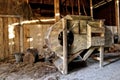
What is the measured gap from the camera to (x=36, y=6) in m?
8.06

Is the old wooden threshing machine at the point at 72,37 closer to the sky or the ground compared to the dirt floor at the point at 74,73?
closer to the sky

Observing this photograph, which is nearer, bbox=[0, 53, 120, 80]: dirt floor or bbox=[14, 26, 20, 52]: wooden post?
bbox=[0, 53, 120, 80]: dirt floor

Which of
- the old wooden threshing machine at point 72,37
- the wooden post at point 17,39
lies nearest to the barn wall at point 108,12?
the wooden post at point 17,39

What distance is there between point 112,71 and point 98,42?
840 mm

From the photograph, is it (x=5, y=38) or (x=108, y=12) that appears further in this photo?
(x=108, y=12)

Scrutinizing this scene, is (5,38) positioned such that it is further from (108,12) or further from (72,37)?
(108,12)

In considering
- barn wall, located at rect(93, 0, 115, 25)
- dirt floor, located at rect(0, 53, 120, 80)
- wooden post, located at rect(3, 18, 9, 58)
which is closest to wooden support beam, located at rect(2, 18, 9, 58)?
wooden post, located at rect(3, 18, 9, 58)

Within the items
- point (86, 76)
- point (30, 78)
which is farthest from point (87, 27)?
point (30, 78)

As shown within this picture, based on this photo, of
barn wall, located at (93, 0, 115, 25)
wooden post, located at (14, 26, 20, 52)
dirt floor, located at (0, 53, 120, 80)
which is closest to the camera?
dirt floor, located at (0, 53, 120, 80)

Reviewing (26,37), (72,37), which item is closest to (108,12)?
(26,37)

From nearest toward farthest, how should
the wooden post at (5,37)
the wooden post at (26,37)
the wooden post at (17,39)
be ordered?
the wooden post at (5,37) < the wooden post at (17,39) < the wooden post at (26,37)

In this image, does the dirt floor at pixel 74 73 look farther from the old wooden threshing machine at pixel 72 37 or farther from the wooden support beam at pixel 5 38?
the wooden support beam at pixel 5 38

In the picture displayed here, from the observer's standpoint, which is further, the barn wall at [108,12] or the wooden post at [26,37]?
the barn wall at [108,12]

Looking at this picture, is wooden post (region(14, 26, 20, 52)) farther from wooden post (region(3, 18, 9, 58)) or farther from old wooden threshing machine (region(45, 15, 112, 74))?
old wooden threshing machine (region(45, 15, 112, 74))
